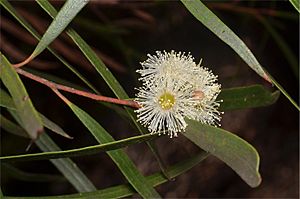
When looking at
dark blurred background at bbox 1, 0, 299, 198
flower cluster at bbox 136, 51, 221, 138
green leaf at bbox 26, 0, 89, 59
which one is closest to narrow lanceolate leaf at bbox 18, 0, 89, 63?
green leaf at bbox 26, 0, 89, 59

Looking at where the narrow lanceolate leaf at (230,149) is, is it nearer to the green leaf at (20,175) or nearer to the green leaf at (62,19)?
the green leaf at (62,19)

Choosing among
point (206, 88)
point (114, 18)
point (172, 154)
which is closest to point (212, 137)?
point (206, 88)

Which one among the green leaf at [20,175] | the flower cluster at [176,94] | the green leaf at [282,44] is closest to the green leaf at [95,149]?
the flower cluster at [176,94]

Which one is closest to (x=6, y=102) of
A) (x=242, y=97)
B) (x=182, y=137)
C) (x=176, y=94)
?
(x=176, y=94)

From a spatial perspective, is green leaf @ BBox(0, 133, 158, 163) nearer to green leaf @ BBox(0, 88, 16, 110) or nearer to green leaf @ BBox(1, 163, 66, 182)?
green leaf @ BBox(0, 88, 16, 110)

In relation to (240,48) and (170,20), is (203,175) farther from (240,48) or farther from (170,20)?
(240,48)

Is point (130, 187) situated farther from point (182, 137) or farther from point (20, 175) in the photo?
point (182, 137)
